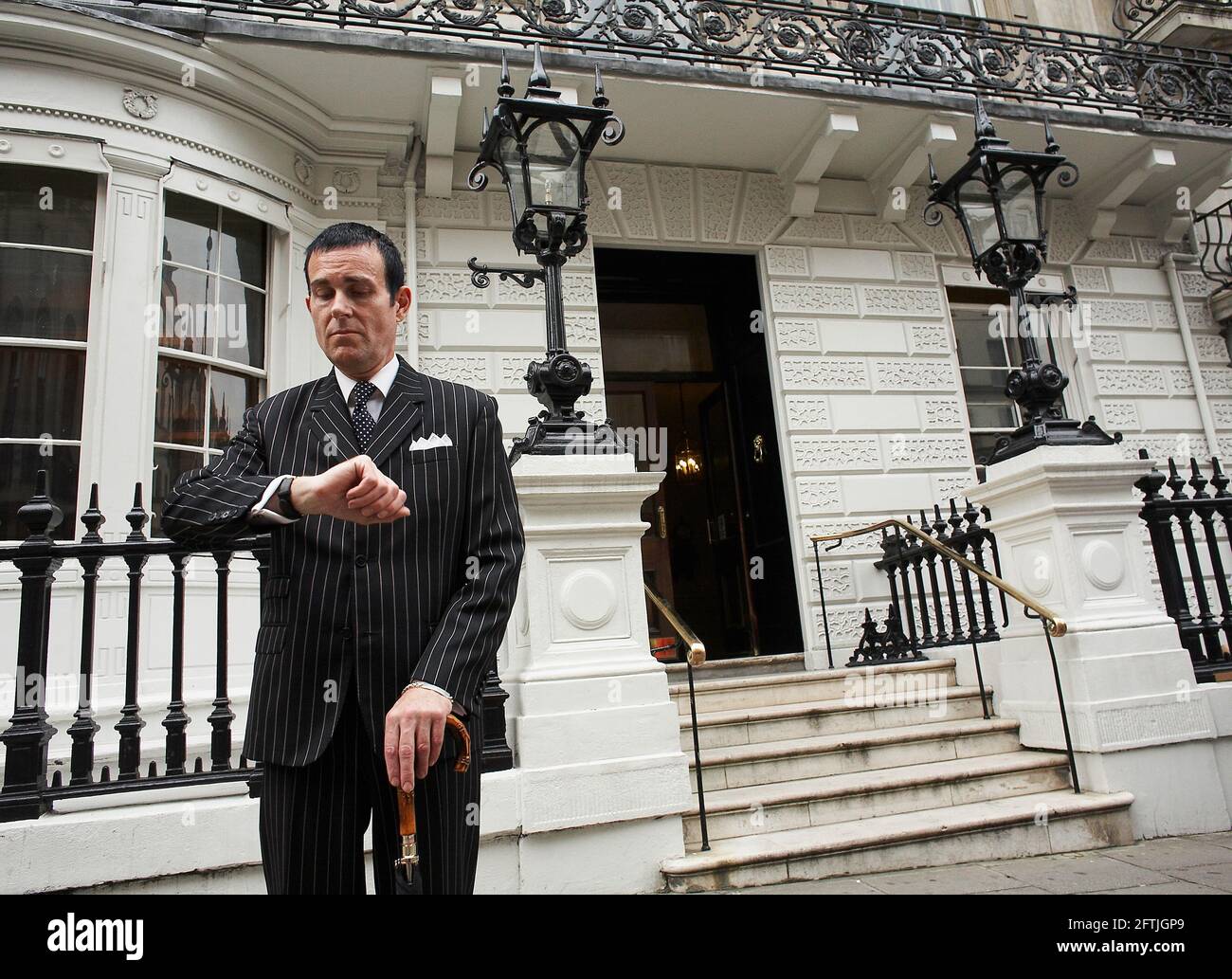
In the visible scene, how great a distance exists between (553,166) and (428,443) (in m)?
3.28

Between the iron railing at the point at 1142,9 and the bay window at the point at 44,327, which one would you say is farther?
the iron railing at the point at 1142,9

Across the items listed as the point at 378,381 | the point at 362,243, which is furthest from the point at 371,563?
the point at 362,243

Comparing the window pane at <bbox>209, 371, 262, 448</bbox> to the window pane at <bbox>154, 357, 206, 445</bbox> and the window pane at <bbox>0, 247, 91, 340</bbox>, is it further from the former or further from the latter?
the window pane at <bbox>0, 247, 91, 340</bbox>

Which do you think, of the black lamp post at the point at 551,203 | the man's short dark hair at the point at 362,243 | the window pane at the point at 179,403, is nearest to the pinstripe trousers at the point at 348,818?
the man's short dark hair at the point at 362,243

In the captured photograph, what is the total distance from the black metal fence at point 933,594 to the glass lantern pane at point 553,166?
3.68m

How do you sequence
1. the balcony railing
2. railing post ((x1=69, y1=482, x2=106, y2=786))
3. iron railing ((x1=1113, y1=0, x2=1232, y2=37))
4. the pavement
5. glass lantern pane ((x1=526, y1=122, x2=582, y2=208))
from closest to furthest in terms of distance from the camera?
1. railing post ((x1=69, y1=482, x2=106, y2=786))
2. the pavement
3. glass lantern pane ((x1=526, y1=122, x2=582, y2=208))
4. the balcony railing
5. iron railing ((x1=1113, y1=0, x2=1232, y2=37))

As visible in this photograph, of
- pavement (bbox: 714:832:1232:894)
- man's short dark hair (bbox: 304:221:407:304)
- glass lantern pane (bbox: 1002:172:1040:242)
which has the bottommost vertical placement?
pavement (bbox: 714:832:1232:894)

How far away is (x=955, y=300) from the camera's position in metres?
9.50

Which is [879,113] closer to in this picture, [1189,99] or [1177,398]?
[1189,99]

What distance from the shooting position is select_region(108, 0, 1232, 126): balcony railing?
24.0 feet

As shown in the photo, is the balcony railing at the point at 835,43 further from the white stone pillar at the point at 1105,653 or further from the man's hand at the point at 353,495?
the man's hand at the point at 353,495

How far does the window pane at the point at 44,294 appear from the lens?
586 centimetres

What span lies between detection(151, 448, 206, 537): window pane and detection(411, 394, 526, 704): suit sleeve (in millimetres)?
4885

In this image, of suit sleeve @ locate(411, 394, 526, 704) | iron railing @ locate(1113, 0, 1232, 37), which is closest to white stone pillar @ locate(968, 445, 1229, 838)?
suit sleeve @ locate(411, 394, 526, 704)
